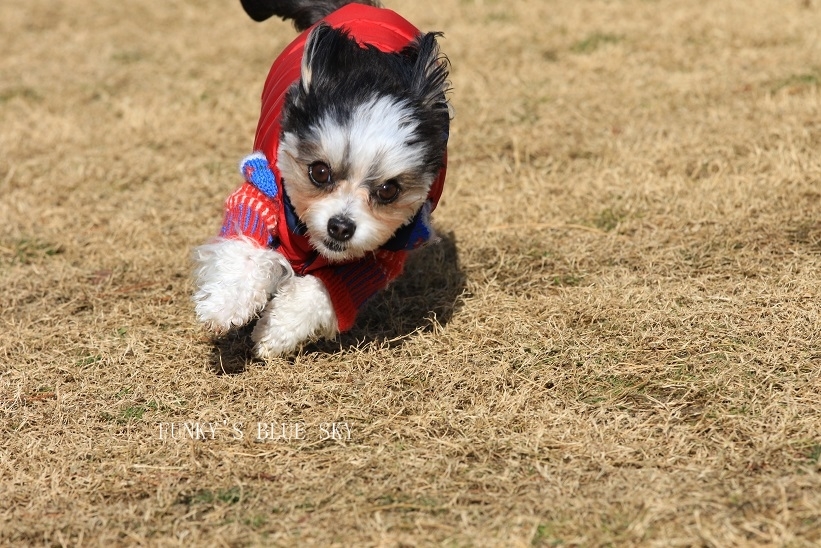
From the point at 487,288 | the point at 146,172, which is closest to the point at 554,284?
the point at 487,288

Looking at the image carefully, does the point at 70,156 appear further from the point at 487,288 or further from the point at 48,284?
the point at 487,288

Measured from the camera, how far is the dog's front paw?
11.3 ft

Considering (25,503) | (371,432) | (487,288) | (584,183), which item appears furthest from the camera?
(584,183)

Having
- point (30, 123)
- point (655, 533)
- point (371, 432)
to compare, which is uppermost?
point (655, 533)

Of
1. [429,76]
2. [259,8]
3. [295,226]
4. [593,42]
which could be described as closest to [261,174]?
[295,226]

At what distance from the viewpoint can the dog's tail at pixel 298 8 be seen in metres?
4.51

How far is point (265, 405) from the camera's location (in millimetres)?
3184

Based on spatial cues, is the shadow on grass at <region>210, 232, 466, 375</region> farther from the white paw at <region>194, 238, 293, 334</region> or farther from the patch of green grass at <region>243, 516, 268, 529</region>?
the patch of green grass at <region>243, 516, 268, 529</region>

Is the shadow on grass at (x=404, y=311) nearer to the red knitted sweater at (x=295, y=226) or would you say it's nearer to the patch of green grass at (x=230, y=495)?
the red knitted sweater at (x=295, y=226)

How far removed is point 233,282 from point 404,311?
82 centimetres

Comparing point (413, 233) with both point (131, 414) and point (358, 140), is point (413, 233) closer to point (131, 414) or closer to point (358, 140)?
point (358, 140)

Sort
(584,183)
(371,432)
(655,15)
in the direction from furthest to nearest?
1. (655,15)
2. (584,183)
3. (371,432)

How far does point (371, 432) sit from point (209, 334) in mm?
957

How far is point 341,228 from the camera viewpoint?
3.16 meters
